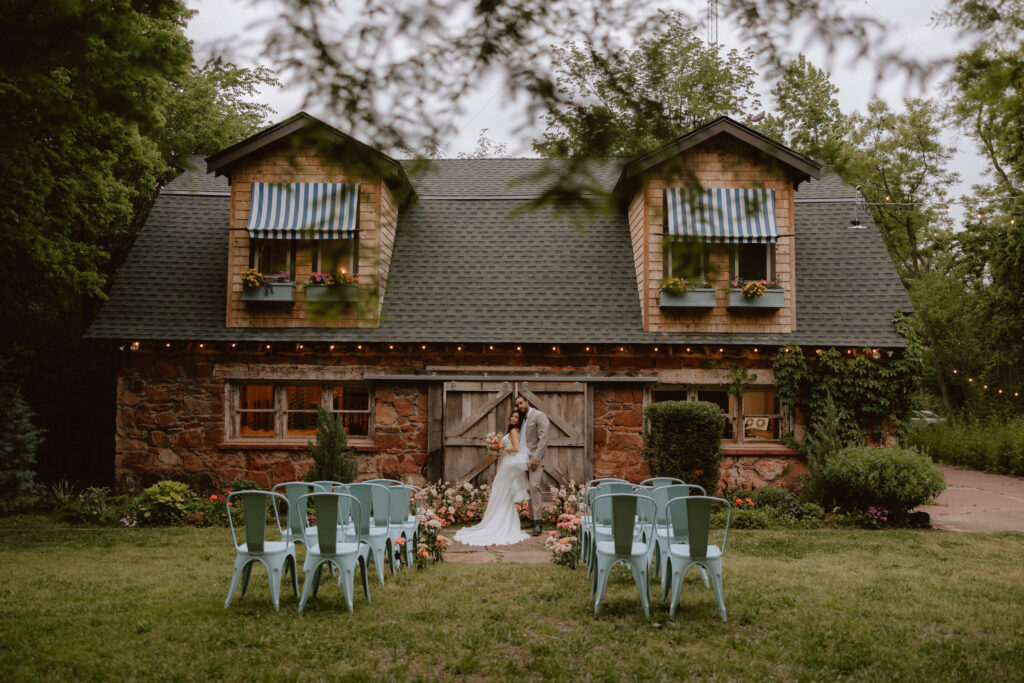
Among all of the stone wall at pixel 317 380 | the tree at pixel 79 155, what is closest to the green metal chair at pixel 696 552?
the tree at pixel 79 155

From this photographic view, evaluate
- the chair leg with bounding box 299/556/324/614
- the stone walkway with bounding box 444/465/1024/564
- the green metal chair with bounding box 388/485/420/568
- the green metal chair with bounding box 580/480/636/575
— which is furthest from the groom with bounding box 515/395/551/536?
the chair leg with bounding box 299/556/324/614

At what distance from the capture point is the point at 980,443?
17.7 m

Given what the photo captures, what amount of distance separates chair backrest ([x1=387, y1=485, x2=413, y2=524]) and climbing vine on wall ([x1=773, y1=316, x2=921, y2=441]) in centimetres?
663

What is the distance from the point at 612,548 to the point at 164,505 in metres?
7.28

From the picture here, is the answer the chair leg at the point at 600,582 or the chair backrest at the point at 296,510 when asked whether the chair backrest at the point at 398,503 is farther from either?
the chair leg at the point at 600,582

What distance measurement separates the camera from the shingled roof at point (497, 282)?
1159 centimetres

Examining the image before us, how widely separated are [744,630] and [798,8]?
4483 mm

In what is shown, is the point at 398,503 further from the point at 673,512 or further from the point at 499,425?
the point at 499,425

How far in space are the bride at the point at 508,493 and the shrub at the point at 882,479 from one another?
450cm

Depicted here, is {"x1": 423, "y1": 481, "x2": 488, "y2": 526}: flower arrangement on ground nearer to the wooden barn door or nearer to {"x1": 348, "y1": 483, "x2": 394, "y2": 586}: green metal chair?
the wooden barn door

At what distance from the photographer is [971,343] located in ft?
81.9

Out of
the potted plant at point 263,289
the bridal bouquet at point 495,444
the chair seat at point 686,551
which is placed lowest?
the chair seat at point 686,551

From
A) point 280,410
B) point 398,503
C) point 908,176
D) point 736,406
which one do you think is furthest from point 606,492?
point 908,176

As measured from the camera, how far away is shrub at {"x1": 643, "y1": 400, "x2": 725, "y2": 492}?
1045 centimetres
